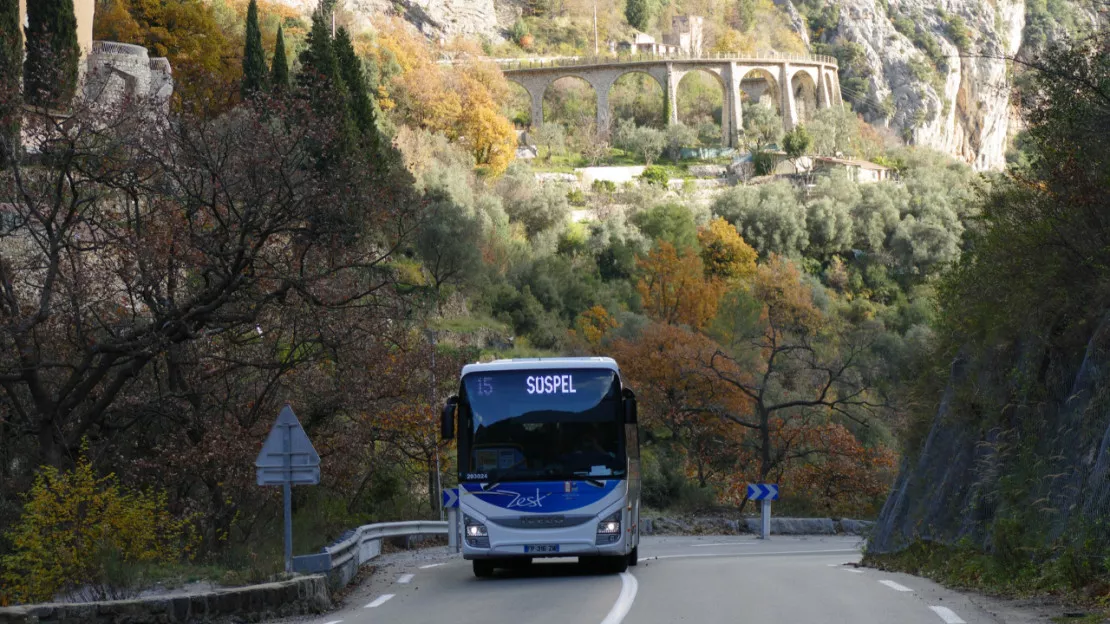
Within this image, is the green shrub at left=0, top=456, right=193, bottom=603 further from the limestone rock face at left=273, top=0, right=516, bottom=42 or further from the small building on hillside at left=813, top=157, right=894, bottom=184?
the limestone rock face at left=273, top=0, right=516, bottom=42

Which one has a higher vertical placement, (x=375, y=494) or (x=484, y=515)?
(x=484, y=515)

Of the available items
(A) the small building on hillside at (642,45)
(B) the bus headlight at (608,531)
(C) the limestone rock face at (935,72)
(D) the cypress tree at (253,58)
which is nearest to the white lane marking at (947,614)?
(B) the bus headlight at (608,531)

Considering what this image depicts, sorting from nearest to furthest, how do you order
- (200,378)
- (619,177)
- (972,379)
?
1. (972,379)
2. (200,378)
3. (619,177)

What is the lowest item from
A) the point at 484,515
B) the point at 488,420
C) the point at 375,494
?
the point at 375,494

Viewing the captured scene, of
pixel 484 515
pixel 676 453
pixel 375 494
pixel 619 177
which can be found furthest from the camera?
pixel 619 177

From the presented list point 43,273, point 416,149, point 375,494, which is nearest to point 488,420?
point 43,273

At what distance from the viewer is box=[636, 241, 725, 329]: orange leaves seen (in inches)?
2874

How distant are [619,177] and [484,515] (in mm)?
85796

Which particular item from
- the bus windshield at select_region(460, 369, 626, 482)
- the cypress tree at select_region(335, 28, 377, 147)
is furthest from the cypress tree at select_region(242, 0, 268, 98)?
the bus windshield at select_region(460, 369, 626, 482)

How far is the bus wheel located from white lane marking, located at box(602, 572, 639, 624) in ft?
6.28

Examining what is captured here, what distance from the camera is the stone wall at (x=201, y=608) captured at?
11.4 meters

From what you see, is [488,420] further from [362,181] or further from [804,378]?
[804,378]

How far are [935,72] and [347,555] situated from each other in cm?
14985

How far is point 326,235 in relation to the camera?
76.0 feet
